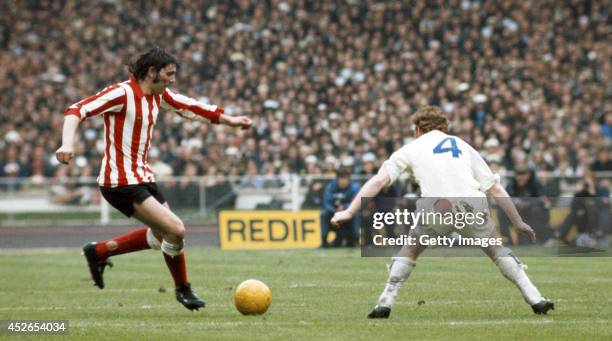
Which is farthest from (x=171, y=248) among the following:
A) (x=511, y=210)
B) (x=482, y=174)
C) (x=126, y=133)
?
(x=511, y=210)

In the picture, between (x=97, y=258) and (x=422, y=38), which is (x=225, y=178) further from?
(x=97, y=258)

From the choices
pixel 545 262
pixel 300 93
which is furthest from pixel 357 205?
pixel 300 93

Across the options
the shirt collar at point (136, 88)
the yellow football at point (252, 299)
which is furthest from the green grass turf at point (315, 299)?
the shirt collar at point (136, 88)

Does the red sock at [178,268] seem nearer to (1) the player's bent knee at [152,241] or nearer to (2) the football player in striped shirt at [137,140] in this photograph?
(2) the football player in striped shirt at [137,140]

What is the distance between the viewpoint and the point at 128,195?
390 inches

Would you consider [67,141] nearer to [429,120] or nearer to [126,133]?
[126,133]

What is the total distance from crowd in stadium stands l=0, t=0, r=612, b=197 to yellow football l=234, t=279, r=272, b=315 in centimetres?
1316

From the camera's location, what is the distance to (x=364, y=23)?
33.4m

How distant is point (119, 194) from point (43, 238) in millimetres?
15197

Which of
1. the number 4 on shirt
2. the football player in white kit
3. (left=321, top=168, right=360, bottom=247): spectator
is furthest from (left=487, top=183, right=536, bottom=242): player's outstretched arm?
(left=321, top=168, right=360, bottom=247): spectator

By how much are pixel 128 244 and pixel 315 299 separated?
1952mm

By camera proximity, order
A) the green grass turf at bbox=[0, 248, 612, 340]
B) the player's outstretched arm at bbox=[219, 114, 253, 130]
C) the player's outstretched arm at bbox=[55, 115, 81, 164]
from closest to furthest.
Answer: the green grass turf at bbox=[0, 248, 612, 340] → the player's outstretched arm at bbox=[55, 115, 81, 164] → the player's outstretched arm at bbox=[219, 114, 253, 130]

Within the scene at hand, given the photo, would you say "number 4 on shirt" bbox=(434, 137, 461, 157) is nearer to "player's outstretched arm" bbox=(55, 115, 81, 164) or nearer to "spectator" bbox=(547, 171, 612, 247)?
"player's outstretched arm" bbox=(55, 115, 81, 164)

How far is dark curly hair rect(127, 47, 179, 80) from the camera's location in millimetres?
9961
